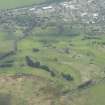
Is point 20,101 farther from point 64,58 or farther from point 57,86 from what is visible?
point 64,58

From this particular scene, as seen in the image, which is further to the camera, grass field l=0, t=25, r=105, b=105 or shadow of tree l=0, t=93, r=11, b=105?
grass field l=0, t=25, r=105, b=105

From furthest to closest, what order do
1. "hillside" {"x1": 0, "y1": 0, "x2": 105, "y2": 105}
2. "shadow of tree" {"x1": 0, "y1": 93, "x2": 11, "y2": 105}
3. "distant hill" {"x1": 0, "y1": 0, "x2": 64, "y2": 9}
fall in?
"distant hill" {"x1": 0, "y1": 0, "x2": 64, "y2": 9} < "hillside" {"x1": 0, "y1": 0, "x2": 105, "y2": 105} < "shadow of tree" {"x1": 0, "y1": 93, "x2": 11, "y2": 105}

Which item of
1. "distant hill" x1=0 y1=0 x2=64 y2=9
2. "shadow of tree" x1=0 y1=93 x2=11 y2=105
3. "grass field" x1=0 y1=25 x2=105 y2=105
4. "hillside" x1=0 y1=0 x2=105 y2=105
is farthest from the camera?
"distant hill" x1=0 y1=0 x2=64 y2=9

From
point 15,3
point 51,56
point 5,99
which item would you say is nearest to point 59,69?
point 51,56

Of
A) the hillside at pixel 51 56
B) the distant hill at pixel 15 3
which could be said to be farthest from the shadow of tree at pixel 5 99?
the distant hill at pixel 15 3

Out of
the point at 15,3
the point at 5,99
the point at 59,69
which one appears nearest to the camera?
the point at 5,99

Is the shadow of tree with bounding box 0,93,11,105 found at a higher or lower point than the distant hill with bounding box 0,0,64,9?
lower

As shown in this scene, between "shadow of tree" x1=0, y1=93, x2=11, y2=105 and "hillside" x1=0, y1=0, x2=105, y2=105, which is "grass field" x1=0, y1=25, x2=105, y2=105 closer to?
"hillside" x1=0, y1=0, x2=105, y2=105

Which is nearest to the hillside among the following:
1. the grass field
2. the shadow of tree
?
the grass field

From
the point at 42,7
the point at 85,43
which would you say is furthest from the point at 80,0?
the point at 85,43

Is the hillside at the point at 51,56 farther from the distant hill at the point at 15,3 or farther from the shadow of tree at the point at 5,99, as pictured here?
the distant hill at the point at 15,3

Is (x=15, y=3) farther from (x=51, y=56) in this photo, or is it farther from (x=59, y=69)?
(x=59, y=69)
